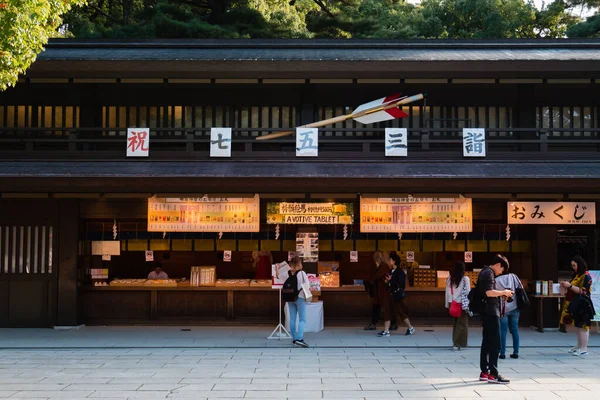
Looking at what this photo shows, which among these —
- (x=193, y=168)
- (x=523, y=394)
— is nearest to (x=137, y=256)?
(x=193, y=168)

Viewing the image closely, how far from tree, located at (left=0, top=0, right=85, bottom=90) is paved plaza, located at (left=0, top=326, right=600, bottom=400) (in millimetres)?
5511

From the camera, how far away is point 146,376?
9.90 meters

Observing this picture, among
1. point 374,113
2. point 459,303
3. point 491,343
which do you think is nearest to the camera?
point 491,343

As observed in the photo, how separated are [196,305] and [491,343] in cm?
900

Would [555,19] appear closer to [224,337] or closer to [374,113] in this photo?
[374,113]

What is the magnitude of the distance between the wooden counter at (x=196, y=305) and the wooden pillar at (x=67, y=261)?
1.54 feet

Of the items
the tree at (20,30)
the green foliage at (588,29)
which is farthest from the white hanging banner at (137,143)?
the green foliage at (588,29)

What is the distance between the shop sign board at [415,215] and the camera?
15.0 m

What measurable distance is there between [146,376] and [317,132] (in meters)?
7.43

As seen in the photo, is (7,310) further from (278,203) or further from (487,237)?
(487,237)

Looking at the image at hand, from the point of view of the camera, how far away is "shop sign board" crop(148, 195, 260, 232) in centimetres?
1502

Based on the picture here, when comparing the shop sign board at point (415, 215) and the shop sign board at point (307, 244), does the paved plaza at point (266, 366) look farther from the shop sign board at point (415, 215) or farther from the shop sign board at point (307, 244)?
the shop sign board at point (415, 215)

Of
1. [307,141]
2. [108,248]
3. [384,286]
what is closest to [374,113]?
[307,141]

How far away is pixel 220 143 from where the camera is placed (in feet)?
49.2
